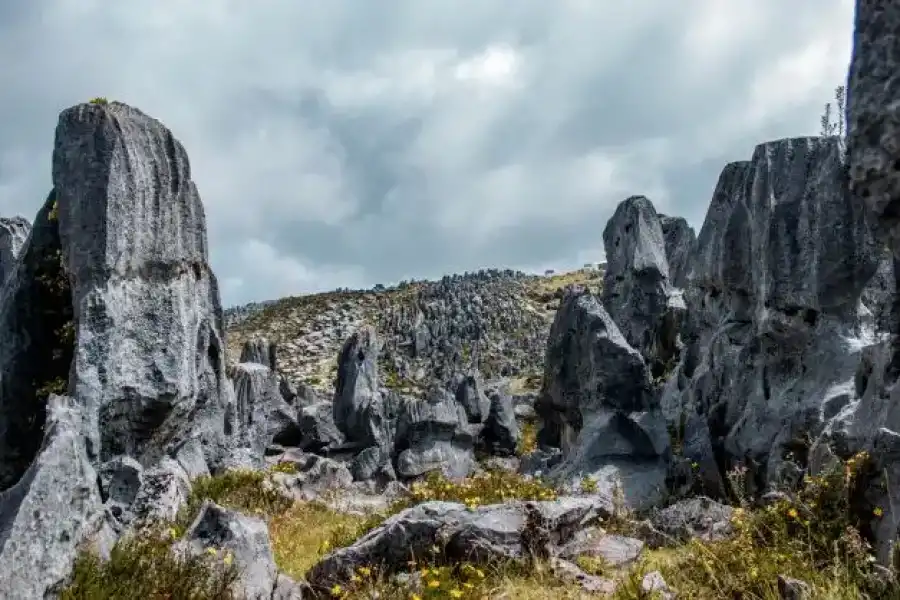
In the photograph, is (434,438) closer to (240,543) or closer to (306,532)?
(306,532)

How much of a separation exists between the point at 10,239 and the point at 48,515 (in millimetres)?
19623

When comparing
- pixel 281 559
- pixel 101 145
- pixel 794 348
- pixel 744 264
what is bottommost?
pixel 281 559

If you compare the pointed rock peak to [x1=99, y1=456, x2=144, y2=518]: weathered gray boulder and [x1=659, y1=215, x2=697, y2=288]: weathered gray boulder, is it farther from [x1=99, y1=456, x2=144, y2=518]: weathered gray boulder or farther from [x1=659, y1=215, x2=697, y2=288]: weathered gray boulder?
[x1=99, y1=456, x2=144, y2=518]: weathered gray boulder

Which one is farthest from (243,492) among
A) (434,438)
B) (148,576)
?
(434,438)

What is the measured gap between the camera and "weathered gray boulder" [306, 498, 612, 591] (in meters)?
7.00

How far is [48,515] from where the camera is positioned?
491 cm

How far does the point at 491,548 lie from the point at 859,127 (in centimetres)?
486

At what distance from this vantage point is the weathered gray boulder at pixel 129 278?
9203 millimetres

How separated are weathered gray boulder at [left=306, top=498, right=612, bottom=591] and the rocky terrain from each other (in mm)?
25

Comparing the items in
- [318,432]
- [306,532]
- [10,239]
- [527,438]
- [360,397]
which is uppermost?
[10,239]

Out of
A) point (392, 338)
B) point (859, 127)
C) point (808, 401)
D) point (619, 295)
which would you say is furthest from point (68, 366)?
point (392, 338)

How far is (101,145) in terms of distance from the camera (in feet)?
31.7

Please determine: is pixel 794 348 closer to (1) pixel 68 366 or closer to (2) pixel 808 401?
(2) pixel 808 401

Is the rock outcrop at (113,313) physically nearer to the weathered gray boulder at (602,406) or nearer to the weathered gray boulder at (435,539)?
the weathered gray boulder at (435,539)
